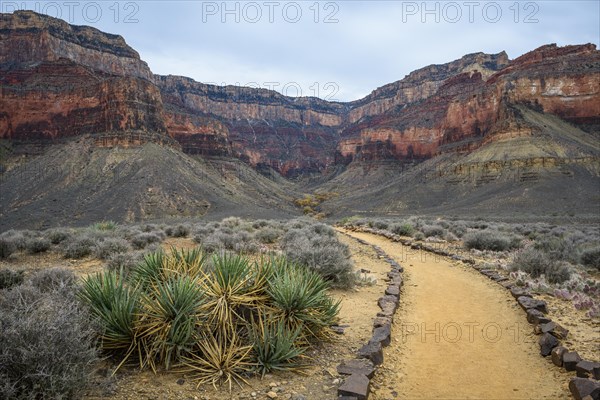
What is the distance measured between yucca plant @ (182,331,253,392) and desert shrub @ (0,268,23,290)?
5.86 metres

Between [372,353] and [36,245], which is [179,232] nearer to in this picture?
[36,245]

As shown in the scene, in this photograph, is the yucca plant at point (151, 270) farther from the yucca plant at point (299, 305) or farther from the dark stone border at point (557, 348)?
the dark stone border at point (557, 348)

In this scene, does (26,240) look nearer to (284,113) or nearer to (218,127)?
(218,127)

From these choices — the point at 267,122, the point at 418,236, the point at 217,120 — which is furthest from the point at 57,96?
the point at 267,122

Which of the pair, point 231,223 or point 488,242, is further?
point 231,223

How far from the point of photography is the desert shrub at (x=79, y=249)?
42.2 ft

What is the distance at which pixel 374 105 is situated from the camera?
176 meters

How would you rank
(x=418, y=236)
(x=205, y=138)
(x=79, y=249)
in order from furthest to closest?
(x=205, y=138) → (x=418, y=236) → (x=79, y=249)

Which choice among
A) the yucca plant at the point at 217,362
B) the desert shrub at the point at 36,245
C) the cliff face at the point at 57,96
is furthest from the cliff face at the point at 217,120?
the yucca plant at the point at 217,362

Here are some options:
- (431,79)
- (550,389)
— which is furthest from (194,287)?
(431,79)

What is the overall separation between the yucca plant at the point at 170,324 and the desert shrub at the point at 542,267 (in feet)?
32.0

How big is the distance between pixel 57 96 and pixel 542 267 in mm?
90380

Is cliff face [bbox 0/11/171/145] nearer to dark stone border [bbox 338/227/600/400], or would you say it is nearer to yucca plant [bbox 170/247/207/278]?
yucca plant [bbox 170/247/207/278]

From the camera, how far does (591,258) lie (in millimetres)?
12406
